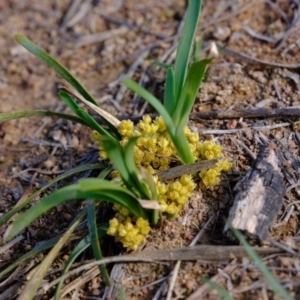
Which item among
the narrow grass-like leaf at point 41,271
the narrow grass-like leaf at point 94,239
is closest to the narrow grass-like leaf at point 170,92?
the narrow grass-like leaf at point 94,239

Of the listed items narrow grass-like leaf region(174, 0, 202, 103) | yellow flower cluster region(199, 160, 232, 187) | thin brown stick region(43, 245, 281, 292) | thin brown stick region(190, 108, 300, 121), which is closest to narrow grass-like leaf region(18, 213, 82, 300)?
thin brown stick region(43, 245, 281, 292)

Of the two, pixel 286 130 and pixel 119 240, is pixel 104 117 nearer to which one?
pixel 119 240

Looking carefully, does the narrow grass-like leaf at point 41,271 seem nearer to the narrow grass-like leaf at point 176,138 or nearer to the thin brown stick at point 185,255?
the thin brown stick at point 185,255

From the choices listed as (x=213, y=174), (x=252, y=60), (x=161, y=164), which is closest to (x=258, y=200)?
(x=213, y=174)

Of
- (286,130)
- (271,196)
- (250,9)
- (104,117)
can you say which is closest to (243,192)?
(271,196)

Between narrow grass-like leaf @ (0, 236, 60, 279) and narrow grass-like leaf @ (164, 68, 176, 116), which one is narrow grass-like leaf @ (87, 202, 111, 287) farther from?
narrow grass-like leaf @ (164, 68, 176, 116)

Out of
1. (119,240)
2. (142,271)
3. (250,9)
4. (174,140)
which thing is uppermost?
(250,9)
